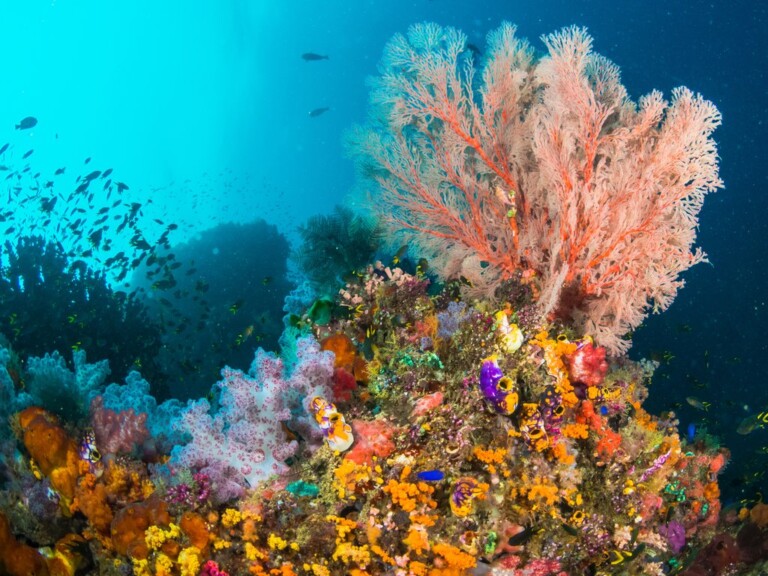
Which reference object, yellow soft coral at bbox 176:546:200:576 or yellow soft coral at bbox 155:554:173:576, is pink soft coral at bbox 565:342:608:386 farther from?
yellow soft coral at bbox 155:554:173:576

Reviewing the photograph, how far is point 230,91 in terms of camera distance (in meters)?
104

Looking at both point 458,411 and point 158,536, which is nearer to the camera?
point 158,536

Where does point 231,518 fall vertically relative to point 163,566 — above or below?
above

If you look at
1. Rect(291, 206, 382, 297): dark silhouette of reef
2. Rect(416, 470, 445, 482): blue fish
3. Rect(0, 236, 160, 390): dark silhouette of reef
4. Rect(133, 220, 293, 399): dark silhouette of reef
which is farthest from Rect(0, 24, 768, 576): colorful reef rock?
Rect(0, 236, 160, 390): dark silhouette of reef

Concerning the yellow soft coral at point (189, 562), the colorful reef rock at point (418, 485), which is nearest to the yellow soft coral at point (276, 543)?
the colorful reef rock at point (418, 485)

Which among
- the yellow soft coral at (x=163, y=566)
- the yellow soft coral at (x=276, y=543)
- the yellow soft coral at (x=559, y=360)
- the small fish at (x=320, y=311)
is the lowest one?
the yellow soft coral at (x=163, y=566)

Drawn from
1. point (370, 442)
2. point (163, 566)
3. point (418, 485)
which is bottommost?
point (163, 566)

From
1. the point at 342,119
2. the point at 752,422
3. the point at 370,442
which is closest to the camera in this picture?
the point at 370,442

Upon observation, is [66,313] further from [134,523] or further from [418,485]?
[418,485]

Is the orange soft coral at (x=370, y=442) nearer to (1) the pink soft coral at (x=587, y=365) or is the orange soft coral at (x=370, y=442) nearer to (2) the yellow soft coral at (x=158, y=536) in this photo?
(2) the yellow soft coral at (x=158, y=536)

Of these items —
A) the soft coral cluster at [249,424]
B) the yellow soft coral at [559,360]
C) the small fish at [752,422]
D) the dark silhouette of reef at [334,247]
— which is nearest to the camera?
the soft coral cluster at [249,424]

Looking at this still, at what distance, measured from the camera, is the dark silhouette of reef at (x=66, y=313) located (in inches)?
448

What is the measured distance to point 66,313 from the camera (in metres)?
12.2

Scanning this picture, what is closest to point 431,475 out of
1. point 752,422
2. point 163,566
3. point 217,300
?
point 163,566
